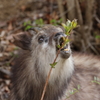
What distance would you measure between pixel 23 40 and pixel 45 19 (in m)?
3.03

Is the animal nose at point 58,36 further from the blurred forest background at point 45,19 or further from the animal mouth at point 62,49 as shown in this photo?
the blurred forest background at point 45,19

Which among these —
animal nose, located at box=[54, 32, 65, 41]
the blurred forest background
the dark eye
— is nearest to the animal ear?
the dark eye

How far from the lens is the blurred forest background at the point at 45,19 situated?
534cm

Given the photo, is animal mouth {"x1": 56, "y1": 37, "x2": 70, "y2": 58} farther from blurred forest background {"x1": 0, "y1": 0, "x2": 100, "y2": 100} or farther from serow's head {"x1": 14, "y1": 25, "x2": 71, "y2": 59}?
blurred forest background {"x1": 0, "y1": 0, "x2": 100, "y2": 100}

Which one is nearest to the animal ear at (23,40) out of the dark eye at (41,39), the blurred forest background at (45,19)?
the dark eye at (41,39)

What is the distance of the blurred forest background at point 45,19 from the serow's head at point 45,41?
1.08 meters

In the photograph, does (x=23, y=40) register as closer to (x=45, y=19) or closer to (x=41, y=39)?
(x=41, y=39)

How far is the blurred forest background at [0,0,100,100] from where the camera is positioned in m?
5.34

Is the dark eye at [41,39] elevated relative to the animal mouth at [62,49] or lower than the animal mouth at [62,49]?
elevated

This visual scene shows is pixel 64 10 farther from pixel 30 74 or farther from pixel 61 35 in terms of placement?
pixel 61 35

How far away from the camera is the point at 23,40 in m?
3.94

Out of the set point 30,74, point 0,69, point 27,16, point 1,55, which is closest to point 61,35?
point 30,74

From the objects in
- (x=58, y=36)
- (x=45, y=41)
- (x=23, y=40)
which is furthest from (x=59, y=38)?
(x=23, y=40)

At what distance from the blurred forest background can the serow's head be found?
1084 mm
